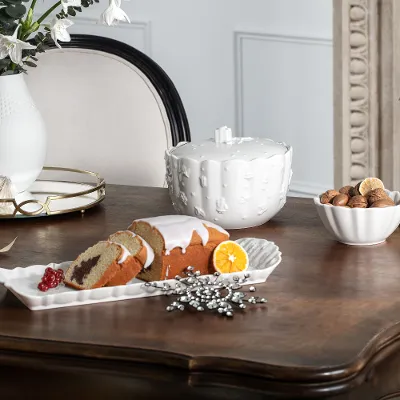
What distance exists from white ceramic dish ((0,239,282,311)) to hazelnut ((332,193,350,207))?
6.8 inches

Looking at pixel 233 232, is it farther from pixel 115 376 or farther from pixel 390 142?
pixel 390 142

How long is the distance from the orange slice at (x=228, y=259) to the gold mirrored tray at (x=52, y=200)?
1.66 feet

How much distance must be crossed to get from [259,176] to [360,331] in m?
0.54

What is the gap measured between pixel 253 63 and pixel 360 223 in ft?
7.15

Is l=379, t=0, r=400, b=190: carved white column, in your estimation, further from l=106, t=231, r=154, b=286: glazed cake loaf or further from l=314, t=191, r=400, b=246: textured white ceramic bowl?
l=106, t=231, r=154, b=286: glazed cake loaf

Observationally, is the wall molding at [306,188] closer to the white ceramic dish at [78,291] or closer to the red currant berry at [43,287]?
the white ceramic dish at [78,291]

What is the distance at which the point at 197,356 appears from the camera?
1154mm

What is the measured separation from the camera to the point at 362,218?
1.58 m

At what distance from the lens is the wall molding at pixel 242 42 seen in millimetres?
3492

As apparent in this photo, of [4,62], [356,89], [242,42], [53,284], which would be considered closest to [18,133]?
[4,62]

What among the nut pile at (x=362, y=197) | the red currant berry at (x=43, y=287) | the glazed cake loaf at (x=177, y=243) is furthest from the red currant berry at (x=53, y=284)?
the nut pile at (x=362, y=197)

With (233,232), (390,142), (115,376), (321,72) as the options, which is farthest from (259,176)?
(321,72)

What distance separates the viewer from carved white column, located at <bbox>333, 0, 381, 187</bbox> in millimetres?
2943

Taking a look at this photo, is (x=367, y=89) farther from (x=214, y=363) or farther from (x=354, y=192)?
(x=214, y=363)
